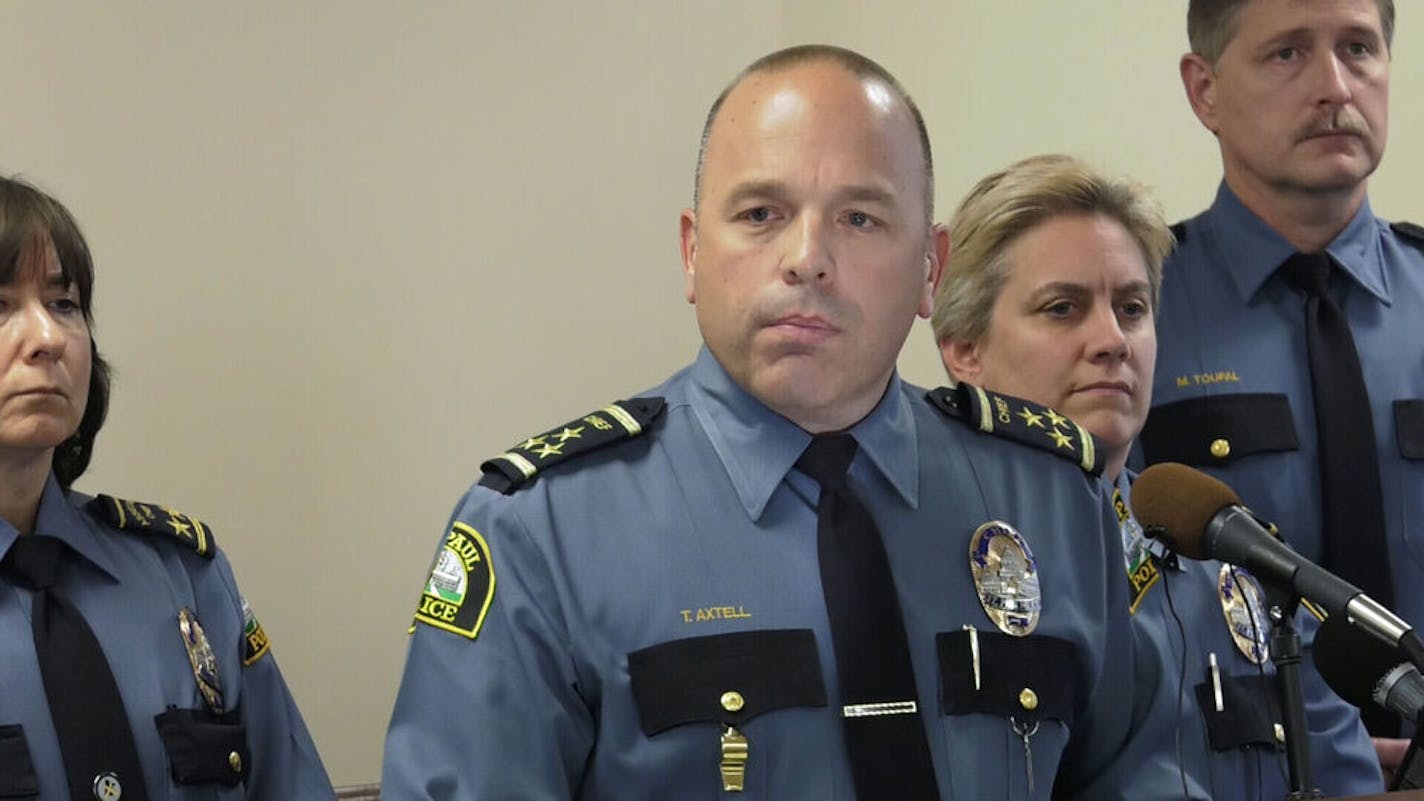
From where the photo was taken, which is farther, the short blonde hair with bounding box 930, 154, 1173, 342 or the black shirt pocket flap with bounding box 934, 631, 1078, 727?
the short blonde hair with bounding box 930, 154, 1173, 342

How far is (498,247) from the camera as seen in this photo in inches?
141

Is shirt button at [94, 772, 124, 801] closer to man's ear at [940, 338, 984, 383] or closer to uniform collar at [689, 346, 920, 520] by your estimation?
uniform collar at [689, 346, 920, 520]

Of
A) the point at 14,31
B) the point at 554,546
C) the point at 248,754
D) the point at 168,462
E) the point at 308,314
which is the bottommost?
the point at 248,754

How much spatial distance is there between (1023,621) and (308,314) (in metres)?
1.86

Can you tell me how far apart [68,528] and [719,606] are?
49.8 inches

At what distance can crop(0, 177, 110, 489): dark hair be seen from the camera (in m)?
2.65

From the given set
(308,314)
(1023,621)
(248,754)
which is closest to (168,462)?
(308,314)

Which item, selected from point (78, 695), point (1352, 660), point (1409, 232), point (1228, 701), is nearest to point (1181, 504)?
point (1352, 660)

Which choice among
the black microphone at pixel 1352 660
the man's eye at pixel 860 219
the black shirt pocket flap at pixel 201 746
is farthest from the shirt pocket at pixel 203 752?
the black microphone at pixel 1352 660

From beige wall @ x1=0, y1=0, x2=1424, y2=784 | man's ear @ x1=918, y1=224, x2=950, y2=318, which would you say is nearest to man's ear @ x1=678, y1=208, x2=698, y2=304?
man's ear @ x1=918, y1=224, x2=950, y2=318

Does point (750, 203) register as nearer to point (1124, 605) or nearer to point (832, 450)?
point (832, 450)

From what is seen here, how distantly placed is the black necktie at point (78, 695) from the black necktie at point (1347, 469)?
5.29 feet

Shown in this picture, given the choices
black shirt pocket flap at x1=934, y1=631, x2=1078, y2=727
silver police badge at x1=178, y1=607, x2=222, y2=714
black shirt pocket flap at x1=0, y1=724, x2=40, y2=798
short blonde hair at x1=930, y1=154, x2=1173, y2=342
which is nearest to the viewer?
black shirt pocket flap at x1=934, y1=631, x2=1078, y2=727

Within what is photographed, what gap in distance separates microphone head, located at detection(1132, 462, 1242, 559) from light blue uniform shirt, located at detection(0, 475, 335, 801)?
1.39m
